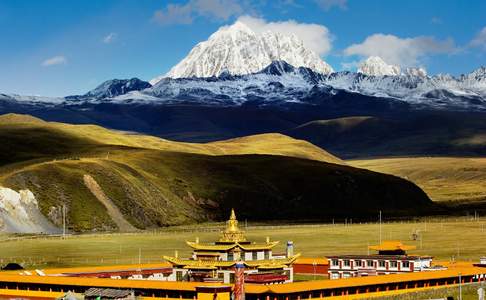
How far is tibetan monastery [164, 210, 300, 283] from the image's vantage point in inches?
3984

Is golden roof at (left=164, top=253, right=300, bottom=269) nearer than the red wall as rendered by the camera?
Yes

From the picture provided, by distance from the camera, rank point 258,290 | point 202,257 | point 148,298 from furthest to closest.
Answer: point 202,257
point 148,298
point 258,290

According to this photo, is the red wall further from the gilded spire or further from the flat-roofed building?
the gilded spire

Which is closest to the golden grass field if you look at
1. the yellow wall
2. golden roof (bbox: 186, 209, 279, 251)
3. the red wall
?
the red wall

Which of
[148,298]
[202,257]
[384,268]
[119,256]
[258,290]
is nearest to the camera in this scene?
[258,290]

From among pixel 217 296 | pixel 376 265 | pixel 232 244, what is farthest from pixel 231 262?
pixel 376 265

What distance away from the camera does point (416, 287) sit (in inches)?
4173

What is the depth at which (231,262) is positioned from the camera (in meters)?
102

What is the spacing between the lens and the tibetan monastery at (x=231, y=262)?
332 feet

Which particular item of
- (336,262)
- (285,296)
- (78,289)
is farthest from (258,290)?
(336,262)

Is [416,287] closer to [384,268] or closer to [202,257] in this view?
[384,268]

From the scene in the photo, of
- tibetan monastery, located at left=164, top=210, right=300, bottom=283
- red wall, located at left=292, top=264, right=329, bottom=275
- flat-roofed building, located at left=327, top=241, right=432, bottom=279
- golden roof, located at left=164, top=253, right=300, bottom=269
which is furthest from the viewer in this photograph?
red wall, located at left=292, top=264, right=329, bottom=275

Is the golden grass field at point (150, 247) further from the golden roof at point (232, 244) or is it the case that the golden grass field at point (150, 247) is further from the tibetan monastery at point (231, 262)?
the golden roof at point (232, 244)

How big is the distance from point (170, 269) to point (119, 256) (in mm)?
39432
